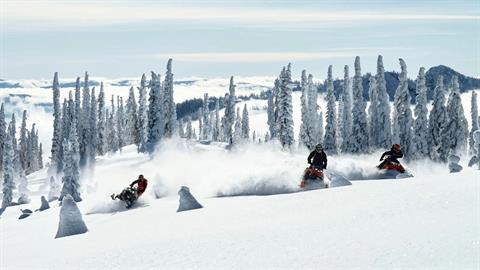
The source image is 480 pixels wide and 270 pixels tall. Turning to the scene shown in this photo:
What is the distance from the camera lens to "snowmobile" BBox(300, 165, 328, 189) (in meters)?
20.7

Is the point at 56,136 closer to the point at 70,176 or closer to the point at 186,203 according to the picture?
the point at 70,176

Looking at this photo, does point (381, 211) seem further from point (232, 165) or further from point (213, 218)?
point (232, 165)

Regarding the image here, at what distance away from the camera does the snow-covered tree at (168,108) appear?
84312mm

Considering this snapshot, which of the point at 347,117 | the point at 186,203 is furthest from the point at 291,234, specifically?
the point at 347,117

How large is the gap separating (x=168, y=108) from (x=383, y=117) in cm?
3138

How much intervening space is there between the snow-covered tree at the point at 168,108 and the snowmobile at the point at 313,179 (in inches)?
2471

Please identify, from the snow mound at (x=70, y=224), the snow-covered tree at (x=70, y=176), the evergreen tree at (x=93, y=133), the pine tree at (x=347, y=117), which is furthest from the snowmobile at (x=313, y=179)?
the evergreen tree at (x=93, y=133)

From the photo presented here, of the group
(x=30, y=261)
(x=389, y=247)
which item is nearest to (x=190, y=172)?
(x=30, y=261)

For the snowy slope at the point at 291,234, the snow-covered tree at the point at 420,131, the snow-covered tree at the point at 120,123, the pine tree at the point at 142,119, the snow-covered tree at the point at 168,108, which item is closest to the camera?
the snowy slope at the point at 291,234

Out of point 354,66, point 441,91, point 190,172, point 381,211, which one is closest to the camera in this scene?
point 381,211

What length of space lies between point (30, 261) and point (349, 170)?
50.8ft

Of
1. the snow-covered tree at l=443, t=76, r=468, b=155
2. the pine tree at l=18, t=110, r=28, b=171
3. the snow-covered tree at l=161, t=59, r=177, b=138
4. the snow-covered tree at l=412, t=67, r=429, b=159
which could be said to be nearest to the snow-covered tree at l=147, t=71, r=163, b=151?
the snow-covered tree at l=161, t=59, r=177, b=138

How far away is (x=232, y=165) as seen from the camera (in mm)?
28422

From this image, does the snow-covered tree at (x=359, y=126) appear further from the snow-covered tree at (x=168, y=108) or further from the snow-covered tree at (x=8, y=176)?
the snow-covered tree at (x=8, y=176)
